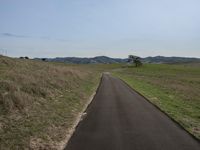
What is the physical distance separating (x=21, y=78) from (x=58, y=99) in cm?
331

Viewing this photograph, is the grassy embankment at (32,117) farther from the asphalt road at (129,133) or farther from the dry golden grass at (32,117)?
the asphalt road at (129,133)

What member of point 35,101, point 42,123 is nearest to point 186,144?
point 42,123

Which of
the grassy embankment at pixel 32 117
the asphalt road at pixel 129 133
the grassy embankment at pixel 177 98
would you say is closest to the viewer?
the asphalt road at pixel 129 133

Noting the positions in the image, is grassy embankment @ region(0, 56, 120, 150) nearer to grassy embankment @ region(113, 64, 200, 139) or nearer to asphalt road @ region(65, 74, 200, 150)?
asphalt road @ region(65, 74, 200, 150)

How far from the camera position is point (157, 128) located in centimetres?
1080

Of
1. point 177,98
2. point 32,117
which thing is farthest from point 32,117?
point 177,98

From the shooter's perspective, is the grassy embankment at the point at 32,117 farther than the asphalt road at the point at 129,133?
Yes

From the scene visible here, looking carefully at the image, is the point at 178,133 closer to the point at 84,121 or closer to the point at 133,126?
the point at 133,126

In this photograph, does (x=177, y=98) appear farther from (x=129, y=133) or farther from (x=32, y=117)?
(x=32, y=117)

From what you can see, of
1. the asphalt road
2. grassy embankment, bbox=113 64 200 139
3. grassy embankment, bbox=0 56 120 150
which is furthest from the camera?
grassy embankment, bbox=113 64 200 139

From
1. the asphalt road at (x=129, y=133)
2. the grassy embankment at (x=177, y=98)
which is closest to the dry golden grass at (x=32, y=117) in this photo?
the asphalt road at (x=129, y=133)

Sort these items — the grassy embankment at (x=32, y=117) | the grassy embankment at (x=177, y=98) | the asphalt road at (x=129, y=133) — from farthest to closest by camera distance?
the grassy embankment at (x=177, y=98), the grassy embankment at (x=32, y=117), the asphalt road at (x=129, y=133)

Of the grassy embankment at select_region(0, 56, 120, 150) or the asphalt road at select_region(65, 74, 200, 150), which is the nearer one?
the asphalt road at select_region(65, 74, 200, 150)

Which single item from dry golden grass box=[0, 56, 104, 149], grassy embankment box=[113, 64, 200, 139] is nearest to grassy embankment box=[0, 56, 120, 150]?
dry golden grass box=[0, 56, 104, 149]
